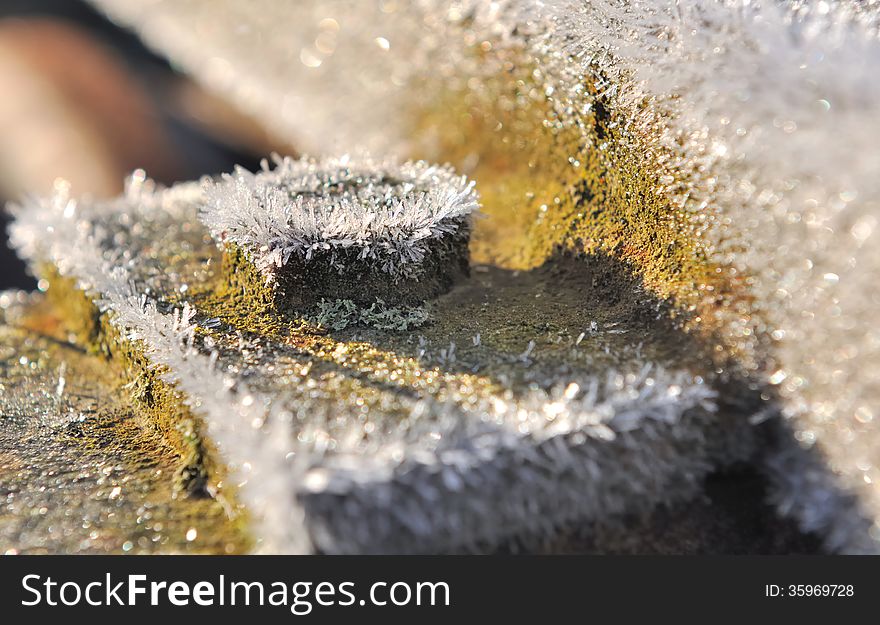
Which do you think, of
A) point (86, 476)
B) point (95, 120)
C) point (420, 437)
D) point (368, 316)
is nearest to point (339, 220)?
point (368, 316)

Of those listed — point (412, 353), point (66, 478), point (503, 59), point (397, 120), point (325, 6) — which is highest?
point (325, 6)

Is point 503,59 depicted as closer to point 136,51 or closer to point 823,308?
point 823,308

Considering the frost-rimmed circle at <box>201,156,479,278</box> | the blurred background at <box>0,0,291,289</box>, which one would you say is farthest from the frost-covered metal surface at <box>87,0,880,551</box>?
the blurred background at <box>0,0,291,289</box>

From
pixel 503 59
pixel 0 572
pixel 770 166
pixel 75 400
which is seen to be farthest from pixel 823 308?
pixel 75 400

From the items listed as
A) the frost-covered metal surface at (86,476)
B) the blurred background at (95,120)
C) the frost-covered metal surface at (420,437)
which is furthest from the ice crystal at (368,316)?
the blurred background at (95,120)

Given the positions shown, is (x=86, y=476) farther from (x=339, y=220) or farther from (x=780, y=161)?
(x=780, y=161)

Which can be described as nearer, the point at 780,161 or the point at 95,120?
the point at 780,161
